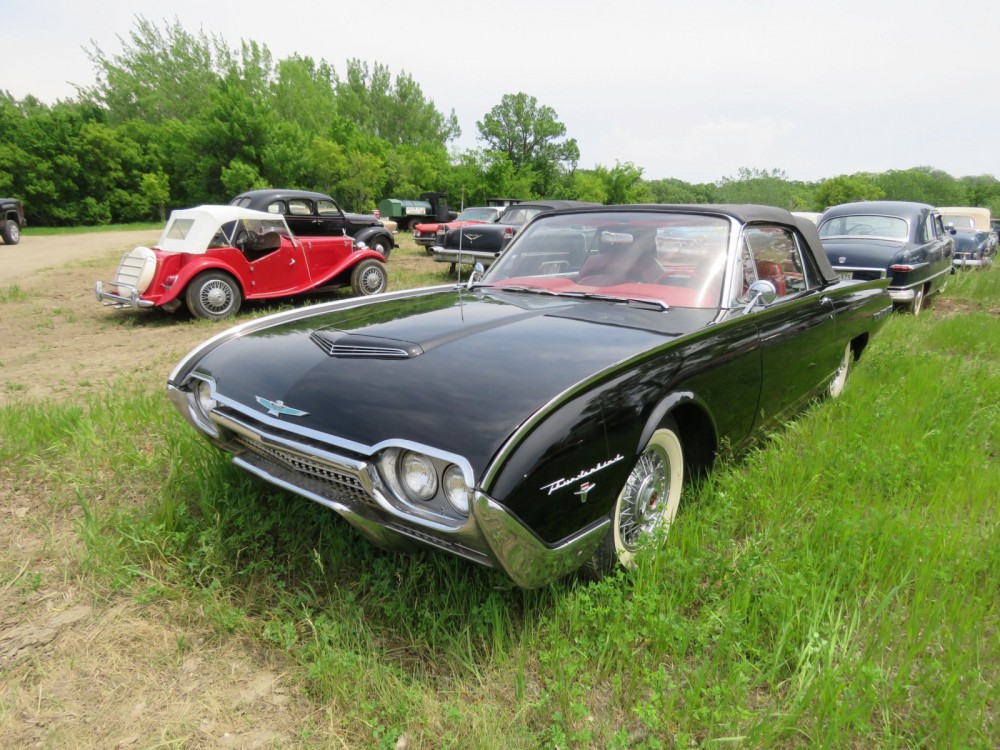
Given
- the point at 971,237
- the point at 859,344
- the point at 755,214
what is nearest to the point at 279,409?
the point at 755,214

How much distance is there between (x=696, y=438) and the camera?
2.57m

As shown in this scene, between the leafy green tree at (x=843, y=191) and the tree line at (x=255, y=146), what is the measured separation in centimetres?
17

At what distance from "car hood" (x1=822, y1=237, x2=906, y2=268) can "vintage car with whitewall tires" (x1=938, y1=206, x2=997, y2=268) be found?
5.46m

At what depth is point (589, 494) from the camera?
1822 mm

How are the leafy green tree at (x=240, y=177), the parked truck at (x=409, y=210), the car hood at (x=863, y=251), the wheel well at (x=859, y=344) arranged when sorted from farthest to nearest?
the leafy green tree at (x=240, y=177)
the parked truck at (x=409, y=210)
the car hood at (x=863, y=251)
the wheel well at (x=859, y=344)

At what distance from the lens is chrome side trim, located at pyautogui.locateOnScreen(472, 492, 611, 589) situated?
→ 1574 millimetres

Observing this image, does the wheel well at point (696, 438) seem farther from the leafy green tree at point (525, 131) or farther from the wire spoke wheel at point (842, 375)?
the leafy green tree at point (525, 131)

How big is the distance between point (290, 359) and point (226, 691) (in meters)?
1.15

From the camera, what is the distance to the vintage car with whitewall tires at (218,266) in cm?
715

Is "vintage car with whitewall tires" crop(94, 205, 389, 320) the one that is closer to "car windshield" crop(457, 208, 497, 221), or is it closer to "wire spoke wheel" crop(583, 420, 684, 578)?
"wire spoke wheel" crop(583, 420, 684, 578)

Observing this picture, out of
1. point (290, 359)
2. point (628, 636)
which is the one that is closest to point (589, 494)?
Result: point (628, 636)

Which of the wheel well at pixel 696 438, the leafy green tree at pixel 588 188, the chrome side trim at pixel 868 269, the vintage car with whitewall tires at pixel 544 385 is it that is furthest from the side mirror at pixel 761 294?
the leafy green tree at pixel 588 188

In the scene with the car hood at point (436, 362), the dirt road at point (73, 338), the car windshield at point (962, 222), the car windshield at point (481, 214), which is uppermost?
the car windshield at point (481, 214)

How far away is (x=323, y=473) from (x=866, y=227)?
901 cm
